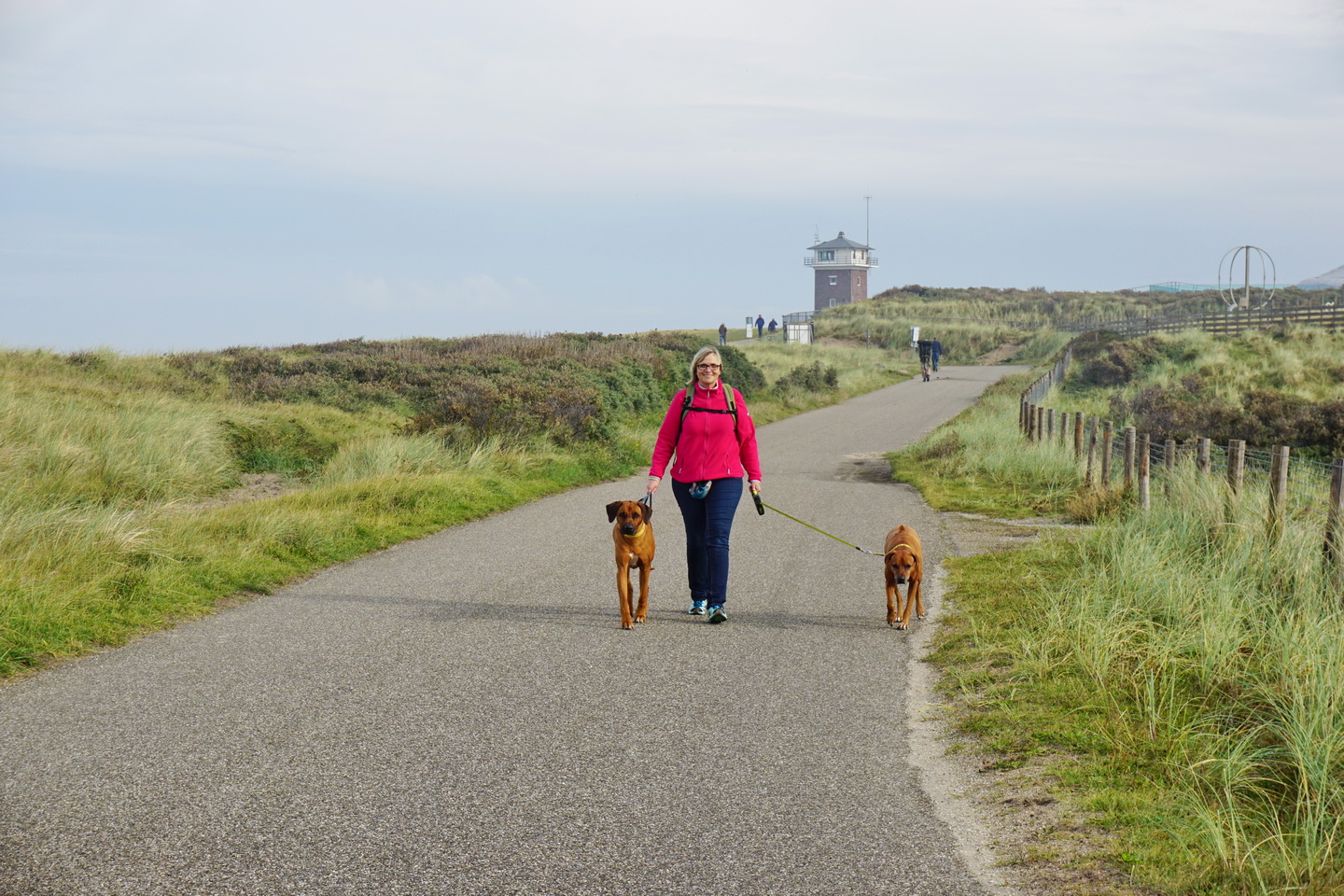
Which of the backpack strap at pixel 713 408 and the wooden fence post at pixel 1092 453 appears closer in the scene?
the backpack strap at pixel 713 408

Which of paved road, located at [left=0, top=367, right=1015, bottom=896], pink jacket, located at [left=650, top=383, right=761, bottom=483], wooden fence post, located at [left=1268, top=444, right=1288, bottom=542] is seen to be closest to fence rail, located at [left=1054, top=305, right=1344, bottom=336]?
wooden fence post, located at [left=1268, top=444, right=1288, bottom=542]

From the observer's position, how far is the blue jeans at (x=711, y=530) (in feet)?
25.8

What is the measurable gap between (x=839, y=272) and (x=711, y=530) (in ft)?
351

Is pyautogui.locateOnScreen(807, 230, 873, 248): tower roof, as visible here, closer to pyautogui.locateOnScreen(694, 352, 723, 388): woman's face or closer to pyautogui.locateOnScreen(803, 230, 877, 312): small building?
pyautogui.locateOnScreen(803, 230, 877, 312): small building

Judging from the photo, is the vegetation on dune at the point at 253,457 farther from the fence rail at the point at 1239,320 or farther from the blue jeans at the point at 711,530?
the fence rail at the point at 1239,320

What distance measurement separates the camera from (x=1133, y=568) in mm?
8031

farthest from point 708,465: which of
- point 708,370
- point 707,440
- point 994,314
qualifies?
point 994,314

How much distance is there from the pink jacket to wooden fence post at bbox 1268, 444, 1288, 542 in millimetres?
4246

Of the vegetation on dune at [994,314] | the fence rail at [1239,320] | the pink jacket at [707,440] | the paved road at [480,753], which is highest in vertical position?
the vegetation on dune at [994,314]

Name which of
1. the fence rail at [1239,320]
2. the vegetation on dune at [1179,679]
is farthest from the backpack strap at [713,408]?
the fence rail at [1239,320]

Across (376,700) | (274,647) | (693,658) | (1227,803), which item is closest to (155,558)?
(274,647)

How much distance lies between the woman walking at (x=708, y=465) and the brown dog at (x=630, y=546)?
1.10 feet

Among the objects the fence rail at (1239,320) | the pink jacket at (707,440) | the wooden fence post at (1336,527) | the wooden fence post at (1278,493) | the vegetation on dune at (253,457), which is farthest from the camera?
the fence rail at (1239,320)

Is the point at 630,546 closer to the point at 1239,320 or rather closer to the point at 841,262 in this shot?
the point at 1239,320
